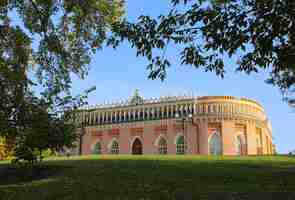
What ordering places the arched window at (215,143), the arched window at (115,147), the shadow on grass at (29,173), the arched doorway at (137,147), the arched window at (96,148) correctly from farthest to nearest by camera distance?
the arched window at (96,148), the arched window at (115,147), the arched doorway at (137,147), the arched window at (215,143), the shadow on grass at (29,173)

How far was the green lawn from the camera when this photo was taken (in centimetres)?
1177

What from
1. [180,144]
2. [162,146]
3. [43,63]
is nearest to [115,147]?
[162,146]

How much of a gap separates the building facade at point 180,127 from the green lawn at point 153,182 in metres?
39.7

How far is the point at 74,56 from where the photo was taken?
19.8 m

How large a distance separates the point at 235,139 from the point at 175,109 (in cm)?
940

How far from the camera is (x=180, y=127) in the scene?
60.8 metres

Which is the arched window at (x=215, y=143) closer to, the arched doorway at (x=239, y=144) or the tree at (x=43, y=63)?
the arched doorway at (x=239, y=144)

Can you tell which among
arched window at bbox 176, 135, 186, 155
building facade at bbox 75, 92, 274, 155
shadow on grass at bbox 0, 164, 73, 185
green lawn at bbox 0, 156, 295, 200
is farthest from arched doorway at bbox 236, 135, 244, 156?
shadow on grass at bbox 0, 164, 73, 185

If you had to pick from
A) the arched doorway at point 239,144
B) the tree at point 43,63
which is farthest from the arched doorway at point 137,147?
the tree at point 43,63

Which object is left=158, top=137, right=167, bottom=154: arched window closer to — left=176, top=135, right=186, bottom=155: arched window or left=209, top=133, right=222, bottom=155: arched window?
left=176, top=135, right=186, bottom=155: arched window

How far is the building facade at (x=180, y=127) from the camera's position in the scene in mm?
59281

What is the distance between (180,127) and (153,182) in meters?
47.4

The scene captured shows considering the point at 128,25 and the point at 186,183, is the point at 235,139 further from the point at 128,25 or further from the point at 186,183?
the point at 128,25

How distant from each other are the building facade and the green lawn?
39.7 m
